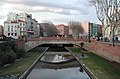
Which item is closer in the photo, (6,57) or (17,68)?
(17,68)

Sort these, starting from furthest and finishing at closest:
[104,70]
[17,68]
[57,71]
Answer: [57,71] → [17,68] → [104,70]

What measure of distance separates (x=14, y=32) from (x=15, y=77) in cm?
11647

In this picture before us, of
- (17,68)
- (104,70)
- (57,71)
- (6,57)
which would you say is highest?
(6,57)

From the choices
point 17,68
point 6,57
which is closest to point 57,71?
point 17,68

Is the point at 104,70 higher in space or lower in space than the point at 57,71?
higher

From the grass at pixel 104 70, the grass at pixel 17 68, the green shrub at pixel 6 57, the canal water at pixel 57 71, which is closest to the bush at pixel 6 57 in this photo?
the green shrub at pixel 6 57

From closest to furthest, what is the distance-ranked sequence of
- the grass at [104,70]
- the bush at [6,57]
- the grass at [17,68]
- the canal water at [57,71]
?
the grass at [104,70], the grass at [17,68], the canal water at [57,71], the bush at [6,57]

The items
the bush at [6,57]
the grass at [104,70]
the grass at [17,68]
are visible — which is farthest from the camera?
the bush at [6,57]

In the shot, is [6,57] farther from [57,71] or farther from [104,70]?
[104,70]

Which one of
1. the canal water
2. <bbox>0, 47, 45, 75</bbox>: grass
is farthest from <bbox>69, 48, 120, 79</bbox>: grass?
<bbox>0, 47, 45, 75</bbox>: grass

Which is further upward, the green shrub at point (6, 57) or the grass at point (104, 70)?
the green shrub at point (6, 57)

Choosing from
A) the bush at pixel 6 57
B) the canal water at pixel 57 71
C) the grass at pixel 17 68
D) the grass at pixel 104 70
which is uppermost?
the bush at pixel 6 57

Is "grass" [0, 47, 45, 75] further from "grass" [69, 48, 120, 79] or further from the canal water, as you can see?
"grass" [69, 48, 120, 79]

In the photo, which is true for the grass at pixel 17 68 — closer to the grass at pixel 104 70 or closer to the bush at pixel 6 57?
the bush at pixel 6 57
